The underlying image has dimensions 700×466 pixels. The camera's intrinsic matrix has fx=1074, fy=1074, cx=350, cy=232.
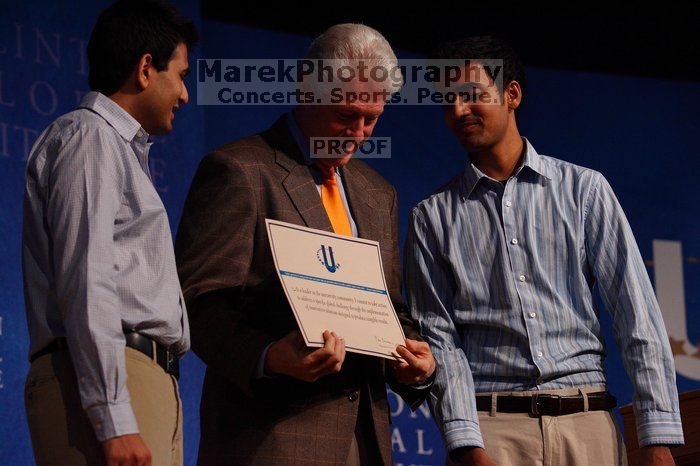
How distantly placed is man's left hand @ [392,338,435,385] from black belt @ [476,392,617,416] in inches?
8.3

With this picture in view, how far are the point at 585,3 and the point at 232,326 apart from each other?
3.44 metres

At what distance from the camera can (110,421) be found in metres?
1.79

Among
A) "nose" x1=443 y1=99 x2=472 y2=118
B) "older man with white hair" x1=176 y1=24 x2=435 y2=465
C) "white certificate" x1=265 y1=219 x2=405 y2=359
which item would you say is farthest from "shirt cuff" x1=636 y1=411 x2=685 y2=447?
"nose" x1=443 y1=99 x2=472 y2=118

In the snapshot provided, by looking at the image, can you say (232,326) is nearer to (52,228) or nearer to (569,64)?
(52,228)

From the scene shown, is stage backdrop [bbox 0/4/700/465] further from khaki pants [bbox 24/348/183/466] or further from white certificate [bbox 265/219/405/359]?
khaki pants [bbox 24/348/183/466]

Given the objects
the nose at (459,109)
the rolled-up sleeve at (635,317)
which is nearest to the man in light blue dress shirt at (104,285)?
the nose at (459,109)

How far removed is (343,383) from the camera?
2.34m

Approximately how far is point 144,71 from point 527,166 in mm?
1021

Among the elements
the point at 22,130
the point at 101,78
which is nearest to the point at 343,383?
the point at 101,78

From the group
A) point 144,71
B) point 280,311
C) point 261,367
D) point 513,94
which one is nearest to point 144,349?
point 261,367

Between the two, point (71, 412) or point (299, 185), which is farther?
point (299, 185)

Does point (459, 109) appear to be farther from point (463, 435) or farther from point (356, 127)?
point (463, 435)

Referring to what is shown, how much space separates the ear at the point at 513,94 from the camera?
2891 mm

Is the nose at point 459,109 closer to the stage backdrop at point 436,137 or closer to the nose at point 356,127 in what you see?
the nose at point 356,127
